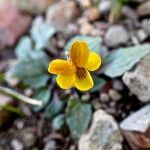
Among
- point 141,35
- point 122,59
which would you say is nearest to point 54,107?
point 122,59

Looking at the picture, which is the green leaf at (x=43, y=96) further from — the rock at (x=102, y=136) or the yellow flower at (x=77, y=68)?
the yellow flower at (x=77, y=68)

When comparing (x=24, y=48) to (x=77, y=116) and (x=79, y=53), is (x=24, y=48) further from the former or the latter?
(x=79, y=53)

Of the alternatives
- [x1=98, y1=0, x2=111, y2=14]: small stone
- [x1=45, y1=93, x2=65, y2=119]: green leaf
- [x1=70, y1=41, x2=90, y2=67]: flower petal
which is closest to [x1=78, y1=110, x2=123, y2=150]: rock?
[x1=45, y1=93, x2=65, y2=119]: green leaf

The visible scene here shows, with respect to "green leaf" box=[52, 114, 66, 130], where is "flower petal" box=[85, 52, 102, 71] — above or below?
above

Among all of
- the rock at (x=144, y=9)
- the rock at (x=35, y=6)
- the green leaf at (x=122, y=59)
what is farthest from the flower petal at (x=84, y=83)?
the rock at (x=35, y=6)

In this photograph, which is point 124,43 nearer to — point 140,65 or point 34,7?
point 140,65

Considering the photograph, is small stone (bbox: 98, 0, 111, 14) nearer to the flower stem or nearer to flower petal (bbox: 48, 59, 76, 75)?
the flower stem
